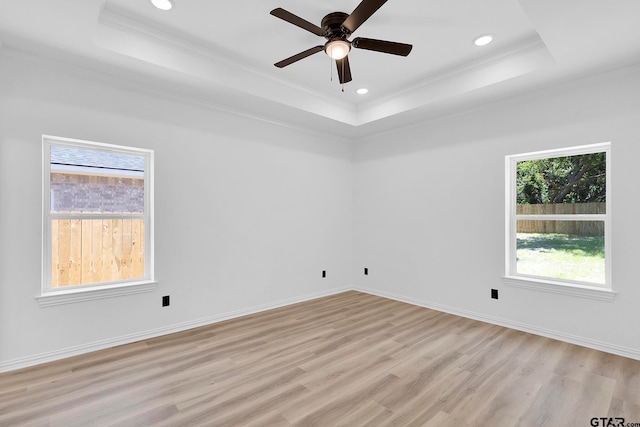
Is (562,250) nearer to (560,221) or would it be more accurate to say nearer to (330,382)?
(560,221)

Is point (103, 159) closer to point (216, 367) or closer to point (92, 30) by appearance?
point (92, 30)

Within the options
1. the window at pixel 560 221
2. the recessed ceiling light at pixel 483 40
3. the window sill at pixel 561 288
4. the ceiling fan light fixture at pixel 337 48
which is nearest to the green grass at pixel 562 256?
the window at pixel 560 221

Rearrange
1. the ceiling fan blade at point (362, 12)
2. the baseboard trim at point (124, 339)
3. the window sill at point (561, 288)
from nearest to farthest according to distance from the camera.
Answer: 1. the ceiling fan blade at point (362, 12)
2. the baseboard trim at point (124, 339)
3. the window sill at point (561, 288)

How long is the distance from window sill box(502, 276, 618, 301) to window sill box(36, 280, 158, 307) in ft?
13.1

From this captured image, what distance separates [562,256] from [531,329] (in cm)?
87

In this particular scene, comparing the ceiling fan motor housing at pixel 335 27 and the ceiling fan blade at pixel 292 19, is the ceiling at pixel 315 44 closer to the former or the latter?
the ceiling fan motor housing at pixel 335 27

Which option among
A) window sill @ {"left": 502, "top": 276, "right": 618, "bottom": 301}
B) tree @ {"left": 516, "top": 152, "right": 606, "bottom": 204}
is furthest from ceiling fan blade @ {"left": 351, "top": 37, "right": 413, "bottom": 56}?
window sill @ {"left": 502, "top": 276, "right": 618, "bottom": 301}

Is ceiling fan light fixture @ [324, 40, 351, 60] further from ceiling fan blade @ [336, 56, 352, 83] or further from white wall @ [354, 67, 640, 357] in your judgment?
white wall @ [354, 67, 640, 357]

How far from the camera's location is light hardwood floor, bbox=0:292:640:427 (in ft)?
6.75

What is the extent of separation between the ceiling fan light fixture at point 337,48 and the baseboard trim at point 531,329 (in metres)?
3.38

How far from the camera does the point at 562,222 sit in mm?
3453

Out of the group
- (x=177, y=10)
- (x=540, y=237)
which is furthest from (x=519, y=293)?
(x=177, y=10)

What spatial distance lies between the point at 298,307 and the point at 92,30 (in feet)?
12.0

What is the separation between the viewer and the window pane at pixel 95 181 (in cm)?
294
